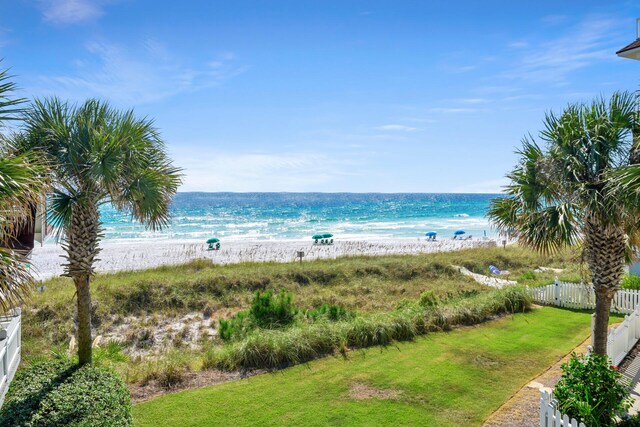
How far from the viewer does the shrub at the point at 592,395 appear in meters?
6.09

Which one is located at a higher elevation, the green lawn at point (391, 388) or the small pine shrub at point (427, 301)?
the small pine shrub at point (427, 301)

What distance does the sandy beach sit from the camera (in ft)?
105

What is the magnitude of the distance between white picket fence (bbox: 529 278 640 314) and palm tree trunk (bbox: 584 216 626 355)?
7.80 m

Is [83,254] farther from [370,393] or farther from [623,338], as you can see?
[623,338]

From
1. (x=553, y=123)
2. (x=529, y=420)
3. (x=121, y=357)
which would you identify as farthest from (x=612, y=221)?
(x=121, y=357)

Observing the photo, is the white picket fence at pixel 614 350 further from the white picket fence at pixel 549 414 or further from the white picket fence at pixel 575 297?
the white picket fence at pixel 575 297

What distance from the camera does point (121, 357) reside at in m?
11.5

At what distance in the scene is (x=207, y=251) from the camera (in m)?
39.7

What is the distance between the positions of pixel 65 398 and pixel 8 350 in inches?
83.2

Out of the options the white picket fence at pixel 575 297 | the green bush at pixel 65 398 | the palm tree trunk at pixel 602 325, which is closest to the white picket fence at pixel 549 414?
the palm tree trunk at pixel 602 325

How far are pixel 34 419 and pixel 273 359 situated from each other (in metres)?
4.91

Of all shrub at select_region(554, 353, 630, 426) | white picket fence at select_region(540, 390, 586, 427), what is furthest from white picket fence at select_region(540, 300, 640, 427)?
shrub at select_region(554, 353, 630, 426)

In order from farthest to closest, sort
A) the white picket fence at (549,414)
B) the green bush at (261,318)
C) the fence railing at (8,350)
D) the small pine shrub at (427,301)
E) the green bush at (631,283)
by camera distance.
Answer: the green bush at (631,283), the small pine shrub at (427,301), the green bush at (261,318), the fence railing at (8,350), the white picket fence at (549,414)

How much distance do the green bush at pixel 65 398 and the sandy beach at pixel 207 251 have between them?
21.3 meters
